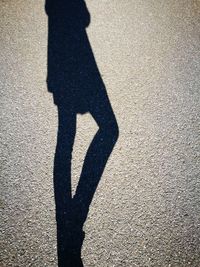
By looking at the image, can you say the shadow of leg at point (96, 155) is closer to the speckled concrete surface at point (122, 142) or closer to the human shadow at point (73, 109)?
the human shadow at point (73, 109)

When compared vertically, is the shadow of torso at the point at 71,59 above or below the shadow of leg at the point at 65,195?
above

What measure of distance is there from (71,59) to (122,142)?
2181 millimetres

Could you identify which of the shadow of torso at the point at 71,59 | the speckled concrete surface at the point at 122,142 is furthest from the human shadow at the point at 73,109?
the speckled concrete surface at the point at 122,142

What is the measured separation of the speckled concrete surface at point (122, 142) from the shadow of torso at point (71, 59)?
18cm

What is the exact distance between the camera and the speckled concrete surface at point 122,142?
297 centimetres

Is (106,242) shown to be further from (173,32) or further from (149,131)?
(173,32)

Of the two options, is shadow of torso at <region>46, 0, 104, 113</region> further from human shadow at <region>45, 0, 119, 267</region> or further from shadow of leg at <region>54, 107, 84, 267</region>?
shadow of leg at <region>54, 107, 84, 267</region>

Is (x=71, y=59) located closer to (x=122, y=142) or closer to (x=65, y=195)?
(x=122, y=142)

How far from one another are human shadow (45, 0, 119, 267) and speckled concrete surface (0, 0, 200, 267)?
12 cm

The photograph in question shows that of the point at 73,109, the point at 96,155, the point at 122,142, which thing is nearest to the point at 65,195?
the point at 96,155

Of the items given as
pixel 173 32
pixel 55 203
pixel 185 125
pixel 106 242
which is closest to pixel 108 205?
pixel 106 242

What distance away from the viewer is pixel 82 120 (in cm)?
397

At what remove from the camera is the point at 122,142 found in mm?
3746

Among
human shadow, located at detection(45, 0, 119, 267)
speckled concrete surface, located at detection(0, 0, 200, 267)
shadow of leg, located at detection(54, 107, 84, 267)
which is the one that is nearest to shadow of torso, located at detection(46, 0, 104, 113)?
human shadow, located at detection(45, 0, 119, 267)
